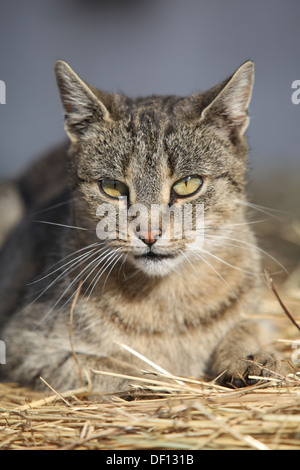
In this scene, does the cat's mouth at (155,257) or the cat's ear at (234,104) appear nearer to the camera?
the cat's mouth at (155,257)

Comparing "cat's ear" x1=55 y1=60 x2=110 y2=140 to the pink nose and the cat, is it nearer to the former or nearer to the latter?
the cat

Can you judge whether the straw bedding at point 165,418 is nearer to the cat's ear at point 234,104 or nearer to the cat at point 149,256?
the cat at point 149,256

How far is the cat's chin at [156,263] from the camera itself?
203cm

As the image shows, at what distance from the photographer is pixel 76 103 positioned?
227 cm

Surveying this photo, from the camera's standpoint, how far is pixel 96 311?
233 cm

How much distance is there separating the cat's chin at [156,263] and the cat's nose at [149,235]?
101 mm

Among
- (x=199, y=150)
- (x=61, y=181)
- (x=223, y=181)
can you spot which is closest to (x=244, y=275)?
(x=223, y=181)

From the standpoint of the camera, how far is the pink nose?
193 cm

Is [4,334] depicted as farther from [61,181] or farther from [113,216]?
[61,181]

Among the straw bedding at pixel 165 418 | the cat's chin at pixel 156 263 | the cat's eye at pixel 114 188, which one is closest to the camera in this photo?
the straw bedding at pixel 165 418

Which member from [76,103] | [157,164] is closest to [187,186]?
[157,164]

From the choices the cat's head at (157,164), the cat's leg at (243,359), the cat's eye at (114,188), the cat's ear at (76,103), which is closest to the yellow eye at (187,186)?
the cat's head at (157,164)

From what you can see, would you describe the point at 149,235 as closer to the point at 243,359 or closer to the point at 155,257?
the point at 155,257

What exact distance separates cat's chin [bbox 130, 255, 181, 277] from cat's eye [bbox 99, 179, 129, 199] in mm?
286
